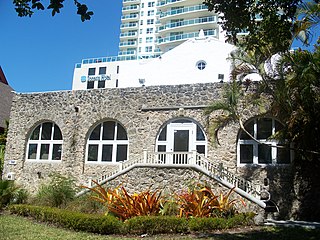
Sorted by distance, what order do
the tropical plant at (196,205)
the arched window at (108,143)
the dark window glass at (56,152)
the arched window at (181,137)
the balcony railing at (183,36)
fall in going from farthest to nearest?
the balcony railing at (183,36) → the dark window glass at (56,152) → the arched window at (108,143) → the arched window at (181,137) → the tropical plant at (196,205)

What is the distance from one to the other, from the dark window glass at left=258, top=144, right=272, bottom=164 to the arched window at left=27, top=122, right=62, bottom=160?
11.2m

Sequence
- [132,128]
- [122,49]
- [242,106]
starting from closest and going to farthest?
[242,106] → [132,128] → [122,49]

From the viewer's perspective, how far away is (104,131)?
20125mm

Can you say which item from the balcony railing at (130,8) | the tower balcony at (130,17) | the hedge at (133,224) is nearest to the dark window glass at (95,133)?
the hedge at (133,224)

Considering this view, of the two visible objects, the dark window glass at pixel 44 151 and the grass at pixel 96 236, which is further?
the dark window glass at pixel 44 151

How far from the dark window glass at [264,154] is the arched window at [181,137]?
267 cm

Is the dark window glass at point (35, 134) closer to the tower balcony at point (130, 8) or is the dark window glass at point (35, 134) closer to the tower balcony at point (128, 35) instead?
the tower balcony at point (128, 35)

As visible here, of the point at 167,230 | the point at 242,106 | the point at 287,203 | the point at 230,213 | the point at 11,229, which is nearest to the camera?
the point at 11,229

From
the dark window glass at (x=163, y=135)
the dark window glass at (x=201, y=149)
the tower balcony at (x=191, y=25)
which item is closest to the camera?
the dark window glass at (x=201, y=149)

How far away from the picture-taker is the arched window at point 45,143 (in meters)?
20.7

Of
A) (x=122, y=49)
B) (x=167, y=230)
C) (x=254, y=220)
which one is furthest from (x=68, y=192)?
(x=122, y=49)

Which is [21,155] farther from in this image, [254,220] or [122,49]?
[122,49]

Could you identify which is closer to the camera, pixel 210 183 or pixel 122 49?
pixel 210 183

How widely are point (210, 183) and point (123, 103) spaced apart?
7.14 meters
